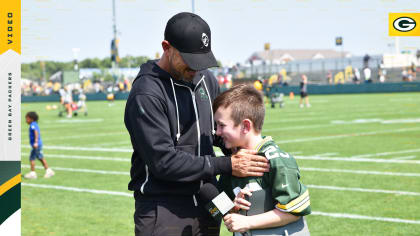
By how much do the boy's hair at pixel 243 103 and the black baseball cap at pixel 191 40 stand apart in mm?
211

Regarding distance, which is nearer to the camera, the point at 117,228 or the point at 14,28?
the point at 14,28

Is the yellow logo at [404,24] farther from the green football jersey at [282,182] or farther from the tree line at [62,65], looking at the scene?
the tree line at [62,65]

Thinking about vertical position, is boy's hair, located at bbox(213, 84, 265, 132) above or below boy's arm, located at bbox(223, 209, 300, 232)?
above

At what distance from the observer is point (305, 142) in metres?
18.1

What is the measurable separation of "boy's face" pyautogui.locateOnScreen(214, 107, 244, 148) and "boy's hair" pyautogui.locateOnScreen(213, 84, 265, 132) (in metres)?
0.02

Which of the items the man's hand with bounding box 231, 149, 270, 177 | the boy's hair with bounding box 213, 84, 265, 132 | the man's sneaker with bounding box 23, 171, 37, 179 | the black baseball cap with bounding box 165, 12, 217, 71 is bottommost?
the man's sneaker with bounding box 23, 171, 37, 179

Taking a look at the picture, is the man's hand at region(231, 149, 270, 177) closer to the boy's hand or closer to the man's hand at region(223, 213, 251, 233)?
the boy's hand

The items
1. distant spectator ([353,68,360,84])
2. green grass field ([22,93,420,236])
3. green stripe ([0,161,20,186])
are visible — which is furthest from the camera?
distant spectator ([353,68,360,84])

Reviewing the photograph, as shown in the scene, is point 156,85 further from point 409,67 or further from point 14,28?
point 409,67

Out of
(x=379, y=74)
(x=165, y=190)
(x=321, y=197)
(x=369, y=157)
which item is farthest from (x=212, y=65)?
(x=379, y=74)

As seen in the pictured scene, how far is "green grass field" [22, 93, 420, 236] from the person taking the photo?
27.9 feet

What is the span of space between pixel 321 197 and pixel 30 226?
174 inches

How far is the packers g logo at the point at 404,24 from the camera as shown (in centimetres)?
754

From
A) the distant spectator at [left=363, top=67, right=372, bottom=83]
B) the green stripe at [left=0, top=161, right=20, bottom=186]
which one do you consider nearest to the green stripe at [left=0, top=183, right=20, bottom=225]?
the green stripe at [left=0, top=161, right=20, bottom=186]
